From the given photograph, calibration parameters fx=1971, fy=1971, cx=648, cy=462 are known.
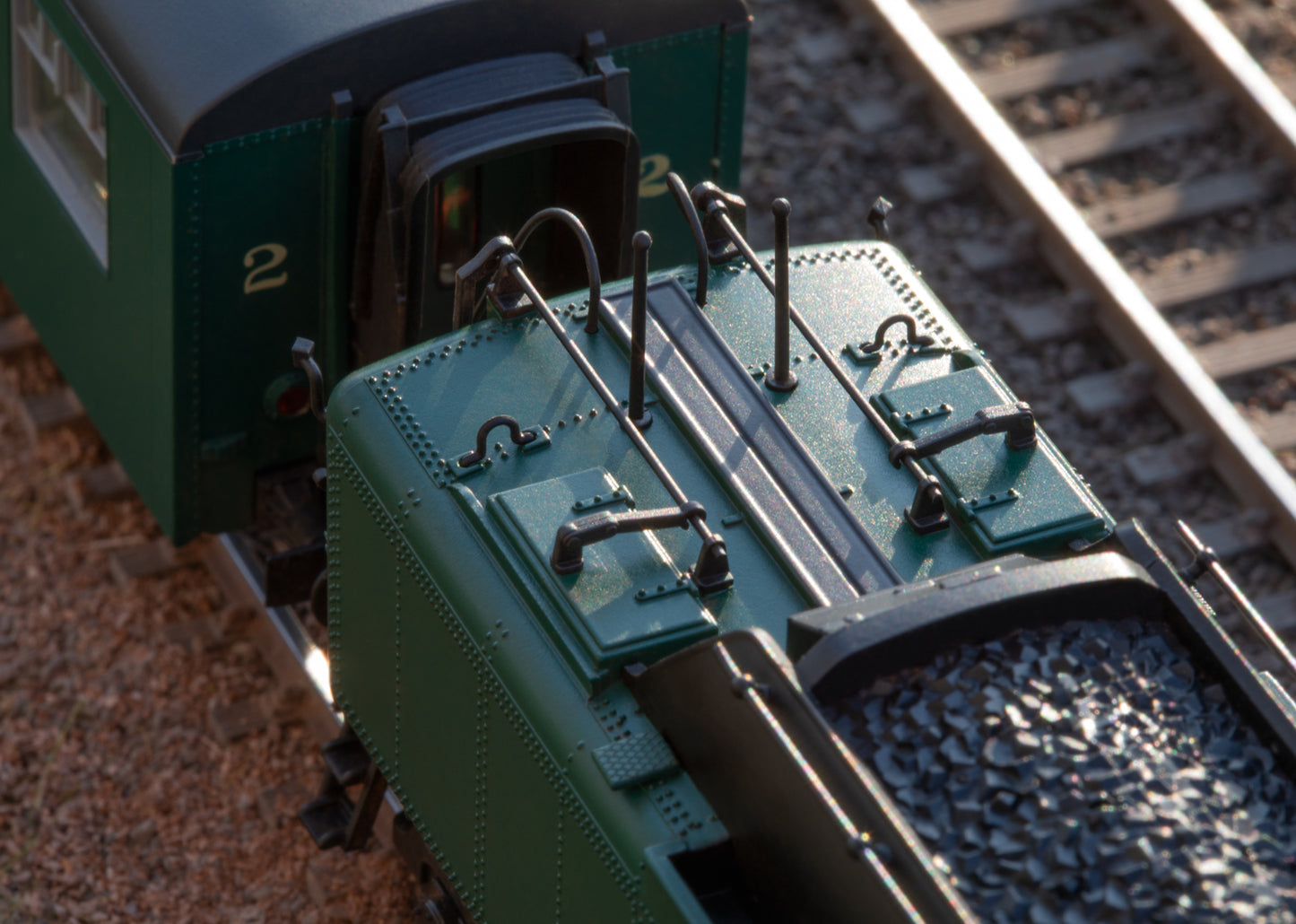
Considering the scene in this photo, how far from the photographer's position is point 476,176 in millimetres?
6902

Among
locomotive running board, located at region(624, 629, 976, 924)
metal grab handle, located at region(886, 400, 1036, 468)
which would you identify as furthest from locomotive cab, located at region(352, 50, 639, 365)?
locomotive running board, located at region(624, 629, 976, 924)

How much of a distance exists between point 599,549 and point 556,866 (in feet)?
2.89

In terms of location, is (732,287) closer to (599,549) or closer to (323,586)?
(599,549)

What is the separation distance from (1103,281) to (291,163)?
3956 millimetres

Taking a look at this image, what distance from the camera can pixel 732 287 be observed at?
20.6 feet

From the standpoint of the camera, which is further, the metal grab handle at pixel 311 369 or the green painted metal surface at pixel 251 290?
the green painted metal surface at pixel 251 290

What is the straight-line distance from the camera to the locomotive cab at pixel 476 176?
649 centimetres

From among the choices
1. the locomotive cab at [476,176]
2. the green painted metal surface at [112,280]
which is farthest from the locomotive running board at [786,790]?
the green painted metal surface at [112,280]

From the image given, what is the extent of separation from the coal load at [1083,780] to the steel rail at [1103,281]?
339cm

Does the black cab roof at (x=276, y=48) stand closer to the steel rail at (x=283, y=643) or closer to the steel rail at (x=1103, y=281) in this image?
the steel rail at (x=283, y=643)

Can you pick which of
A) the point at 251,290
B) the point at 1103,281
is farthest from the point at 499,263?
the point at 1103,281

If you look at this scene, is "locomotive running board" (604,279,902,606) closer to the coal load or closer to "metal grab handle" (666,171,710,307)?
"metal grab handle" (666,171,710,307)

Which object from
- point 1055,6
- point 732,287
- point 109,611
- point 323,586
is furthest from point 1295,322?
point 109,611

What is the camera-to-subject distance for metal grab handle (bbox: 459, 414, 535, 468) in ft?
18.5
